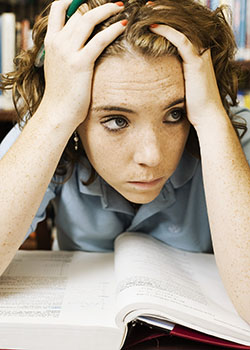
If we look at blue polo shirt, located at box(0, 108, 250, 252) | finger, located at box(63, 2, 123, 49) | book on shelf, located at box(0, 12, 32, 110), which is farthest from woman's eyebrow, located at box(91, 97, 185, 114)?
book on shelf, located at box(0, 12, 32, 110)

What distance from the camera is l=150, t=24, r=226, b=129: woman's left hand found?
79 cm

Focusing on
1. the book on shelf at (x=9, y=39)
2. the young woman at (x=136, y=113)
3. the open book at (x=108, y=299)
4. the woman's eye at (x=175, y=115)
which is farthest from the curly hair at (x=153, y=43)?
the book on shelf at (x=9, y=39)

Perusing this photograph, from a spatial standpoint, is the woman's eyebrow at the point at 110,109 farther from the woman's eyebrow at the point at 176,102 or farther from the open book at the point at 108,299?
the open book at the point at 108,299

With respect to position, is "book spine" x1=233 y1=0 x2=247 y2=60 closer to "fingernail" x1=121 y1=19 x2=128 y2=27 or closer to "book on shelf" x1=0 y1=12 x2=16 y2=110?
"book on shelf" x1=0 y1=12 x2=16 y2=110

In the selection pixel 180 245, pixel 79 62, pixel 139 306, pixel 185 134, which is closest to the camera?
pixel 139 306

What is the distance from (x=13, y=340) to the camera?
0.69 metres

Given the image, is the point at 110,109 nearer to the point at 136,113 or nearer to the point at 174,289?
the point at 136,113

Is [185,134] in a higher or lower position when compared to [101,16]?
lower

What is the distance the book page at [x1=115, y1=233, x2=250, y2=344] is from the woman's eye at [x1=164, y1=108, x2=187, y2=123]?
0.26 metres

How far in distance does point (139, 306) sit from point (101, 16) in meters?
0.48

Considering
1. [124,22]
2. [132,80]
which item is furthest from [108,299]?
[124,22]

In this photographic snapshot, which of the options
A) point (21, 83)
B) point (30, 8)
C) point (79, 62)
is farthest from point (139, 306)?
point (30, 8)

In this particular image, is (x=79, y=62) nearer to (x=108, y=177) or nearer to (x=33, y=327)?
(x=108, y=177)

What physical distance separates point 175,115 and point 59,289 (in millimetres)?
375
